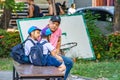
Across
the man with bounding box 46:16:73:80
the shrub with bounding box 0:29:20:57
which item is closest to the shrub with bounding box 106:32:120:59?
the shrub with bounding box 0:29:20:57

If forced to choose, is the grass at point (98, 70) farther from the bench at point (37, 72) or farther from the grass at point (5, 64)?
the bench at point (37, 72)

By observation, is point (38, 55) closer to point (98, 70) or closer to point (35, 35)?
point (35, 35)

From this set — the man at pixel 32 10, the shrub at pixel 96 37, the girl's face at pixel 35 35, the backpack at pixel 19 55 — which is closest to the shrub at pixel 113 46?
the shrub at pixel 96 37

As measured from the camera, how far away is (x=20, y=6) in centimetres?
1595

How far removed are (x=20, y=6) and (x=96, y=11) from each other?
4.66 m

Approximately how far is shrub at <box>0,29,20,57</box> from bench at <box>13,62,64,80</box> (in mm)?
6943

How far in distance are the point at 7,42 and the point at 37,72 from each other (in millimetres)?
7728

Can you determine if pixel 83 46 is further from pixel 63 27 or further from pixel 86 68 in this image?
pixel 86 68

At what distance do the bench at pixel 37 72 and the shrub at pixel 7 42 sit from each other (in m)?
6.94

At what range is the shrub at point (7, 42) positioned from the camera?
1514cm

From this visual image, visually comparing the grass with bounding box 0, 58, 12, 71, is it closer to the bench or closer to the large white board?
the large white board

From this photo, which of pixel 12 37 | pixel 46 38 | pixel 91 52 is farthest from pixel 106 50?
pixel 46 38

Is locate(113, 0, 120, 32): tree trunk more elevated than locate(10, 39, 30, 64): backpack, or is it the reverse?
locate(10, 39, 30, 64): backpack

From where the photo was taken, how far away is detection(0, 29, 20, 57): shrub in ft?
49.7
